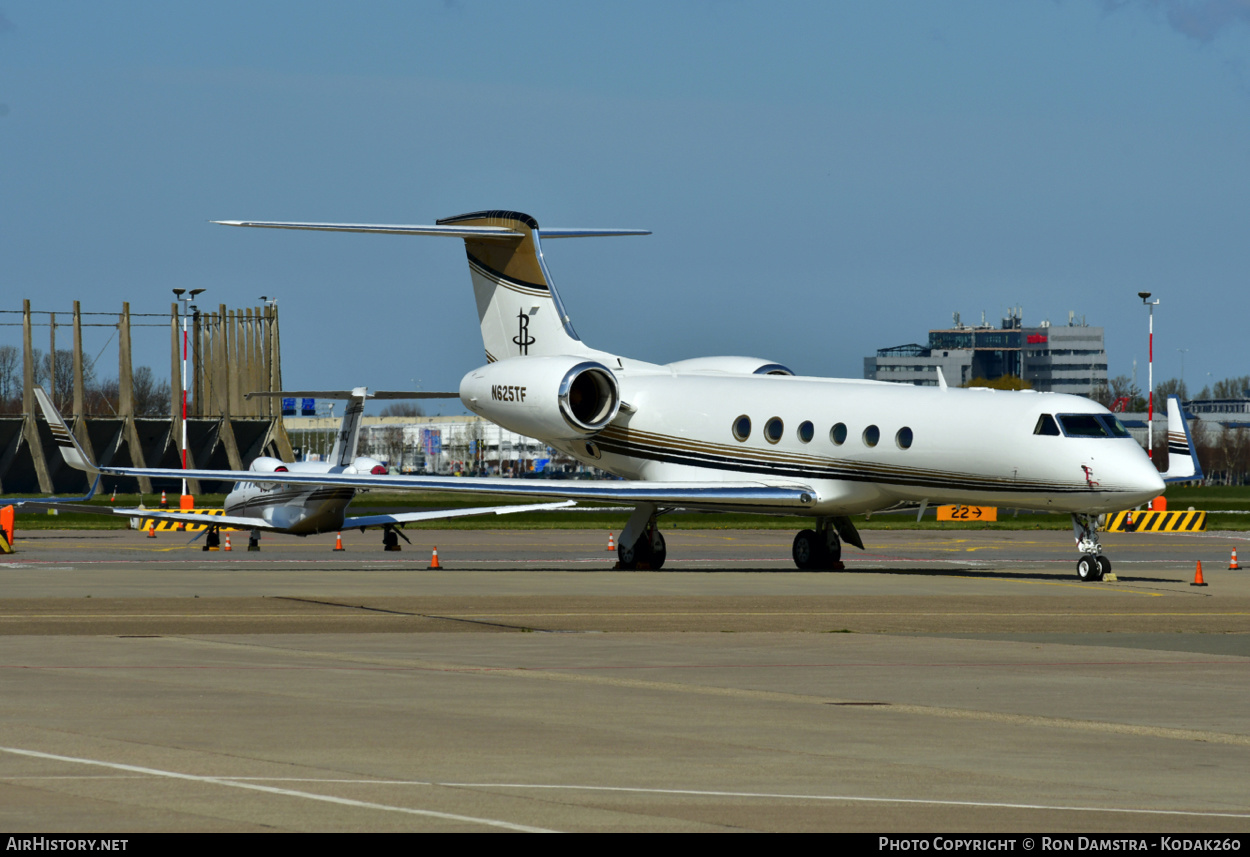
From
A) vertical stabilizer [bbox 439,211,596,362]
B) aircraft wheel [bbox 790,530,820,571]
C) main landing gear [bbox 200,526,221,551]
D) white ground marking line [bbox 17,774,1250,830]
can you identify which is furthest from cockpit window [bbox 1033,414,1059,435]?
main landing gear [bbox 200,526,221,551]

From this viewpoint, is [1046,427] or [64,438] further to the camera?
[64,438]

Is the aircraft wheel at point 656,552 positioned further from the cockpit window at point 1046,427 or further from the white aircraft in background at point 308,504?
the cockpit window at point 1046,427

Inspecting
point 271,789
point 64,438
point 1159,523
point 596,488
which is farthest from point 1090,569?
point 64,438

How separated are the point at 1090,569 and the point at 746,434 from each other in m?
6.86

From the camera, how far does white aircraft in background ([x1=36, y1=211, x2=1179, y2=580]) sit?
27.0 metres

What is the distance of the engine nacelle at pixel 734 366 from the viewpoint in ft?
113

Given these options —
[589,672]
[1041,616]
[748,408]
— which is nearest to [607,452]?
[748,408]

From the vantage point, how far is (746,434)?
30.4 meters

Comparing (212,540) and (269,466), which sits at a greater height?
(269,466)

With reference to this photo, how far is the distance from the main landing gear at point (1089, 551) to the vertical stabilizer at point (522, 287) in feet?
36.8

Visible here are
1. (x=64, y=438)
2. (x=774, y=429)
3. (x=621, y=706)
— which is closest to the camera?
(x=621, y=706)

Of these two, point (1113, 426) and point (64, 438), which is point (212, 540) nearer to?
point (64, 438)

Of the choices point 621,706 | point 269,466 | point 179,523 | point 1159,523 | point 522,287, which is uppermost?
point 522,287

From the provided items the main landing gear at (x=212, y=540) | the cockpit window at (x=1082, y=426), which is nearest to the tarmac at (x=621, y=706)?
the cockpit window at (x=1082, y=426)
